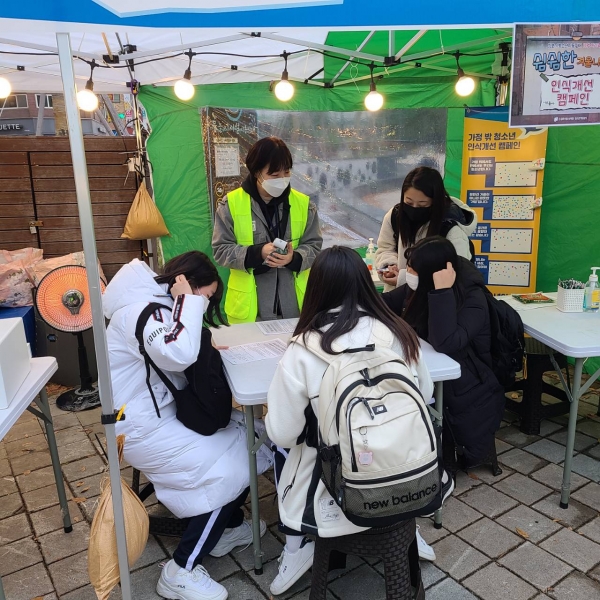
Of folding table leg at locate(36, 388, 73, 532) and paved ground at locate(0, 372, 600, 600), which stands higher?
folding table leg at locate(36, 388, 73, 532)

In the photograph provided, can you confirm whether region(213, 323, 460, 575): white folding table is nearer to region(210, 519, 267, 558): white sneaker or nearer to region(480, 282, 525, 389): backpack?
region(210, 519, 267, 558): white sneaker

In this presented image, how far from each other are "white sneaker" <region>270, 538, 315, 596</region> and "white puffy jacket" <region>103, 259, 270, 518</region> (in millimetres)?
341

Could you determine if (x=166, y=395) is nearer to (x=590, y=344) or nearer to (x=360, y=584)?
(x=360, y=584)

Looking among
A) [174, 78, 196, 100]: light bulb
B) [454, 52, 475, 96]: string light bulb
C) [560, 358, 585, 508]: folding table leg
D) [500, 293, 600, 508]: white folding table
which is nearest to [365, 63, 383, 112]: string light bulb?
[454, 52, 475, 96]: string light bulb

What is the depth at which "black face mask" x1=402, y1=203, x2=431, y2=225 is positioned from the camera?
313 centimetres

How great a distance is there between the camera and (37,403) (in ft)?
7.78

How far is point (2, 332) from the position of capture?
1985mm

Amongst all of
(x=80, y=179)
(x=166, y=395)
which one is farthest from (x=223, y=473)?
(x=80, y=179)

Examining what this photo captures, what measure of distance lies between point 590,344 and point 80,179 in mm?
2308

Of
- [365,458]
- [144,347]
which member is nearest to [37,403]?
[144,347]

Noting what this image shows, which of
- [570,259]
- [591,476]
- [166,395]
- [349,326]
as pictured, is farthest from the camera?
[570,259]

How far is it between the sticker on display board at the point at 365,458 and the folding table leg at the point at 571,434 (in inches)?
57.7

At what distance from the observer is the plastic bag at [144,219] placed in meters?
4.69

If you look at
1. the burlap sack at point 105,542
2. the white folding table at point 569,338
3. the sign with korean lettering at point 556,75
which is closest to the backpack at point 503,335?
the white folding table at point 569,338
